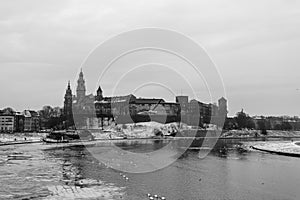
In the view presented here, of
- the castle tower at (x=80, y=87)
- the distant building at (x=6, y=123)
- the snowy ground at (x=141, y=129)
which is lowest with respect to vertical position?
Answer: the snowy ground at (x=141, y=129)

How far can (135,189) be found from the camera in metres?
25.4

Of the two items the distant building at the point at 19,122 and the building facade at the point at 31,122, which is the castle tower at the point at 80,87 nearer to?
the building facade at the point at 31,122

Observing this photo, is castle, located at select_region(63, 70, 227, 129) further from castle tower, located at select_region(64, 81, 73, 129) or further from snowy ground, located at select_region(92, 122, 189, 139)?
snowy ground, located at select_region(92, 122, 189, 139)

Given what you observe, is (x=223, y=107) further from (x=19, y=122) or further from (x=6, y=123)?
(x=6, y=123)

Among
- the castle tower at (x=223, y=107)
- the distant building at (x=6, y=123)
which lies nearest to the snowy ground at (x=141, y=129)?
the castle tower at (x=223, y=107)

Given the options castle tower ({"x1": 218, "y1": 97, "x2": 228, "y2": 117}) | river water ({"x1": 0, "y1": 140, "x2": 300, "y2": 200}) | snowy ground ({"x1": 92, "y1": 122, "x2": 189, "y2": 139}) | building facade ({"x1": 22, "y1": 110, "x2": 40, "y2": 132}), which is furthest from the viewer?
building facade ({"x1": 22, "y1": 110, "x2": 40, "y2": 132})

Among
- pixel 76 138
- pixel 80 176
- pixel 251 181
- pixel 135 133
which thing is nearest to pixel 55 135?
pixel 76 138

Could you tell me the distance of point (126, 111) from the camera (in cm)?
18462

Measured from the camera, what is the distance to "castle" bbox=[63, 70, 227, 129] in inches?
6344

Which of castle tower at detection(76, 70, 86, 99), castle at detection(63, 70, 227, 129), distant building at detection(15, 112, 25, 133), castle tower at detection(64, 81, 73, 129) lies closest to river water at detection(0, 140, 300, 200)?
castle at detection(63, 70, 227, 129)

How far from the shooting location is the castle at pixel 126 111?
529 ft

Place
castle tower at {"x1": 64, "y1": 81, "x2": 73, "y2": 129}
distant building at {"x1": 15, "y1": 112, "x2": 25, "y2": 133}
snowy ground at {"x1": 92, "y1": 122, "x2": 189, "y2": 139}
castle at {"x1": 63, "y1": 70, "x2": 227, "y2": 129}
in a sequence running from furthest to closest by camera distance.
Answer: distant building at {"x1": 15, "y1": 112, "x2": 25, "y2": 133}
castle at {"x1": 63, "y1": 70, "x2": 227, "y2": 129}
castle tower at {"x1": 64, "y1": 81, "x2": 73, "y2": 129}
snowy ground at {"x1": 92, "y1": 122, "x2": 189, "y2": 139}

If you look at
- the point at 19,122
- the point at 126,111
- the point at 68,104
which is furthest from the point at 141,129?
the point at 19,122

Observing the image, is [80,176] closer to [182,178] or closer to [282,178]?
[182,178]
